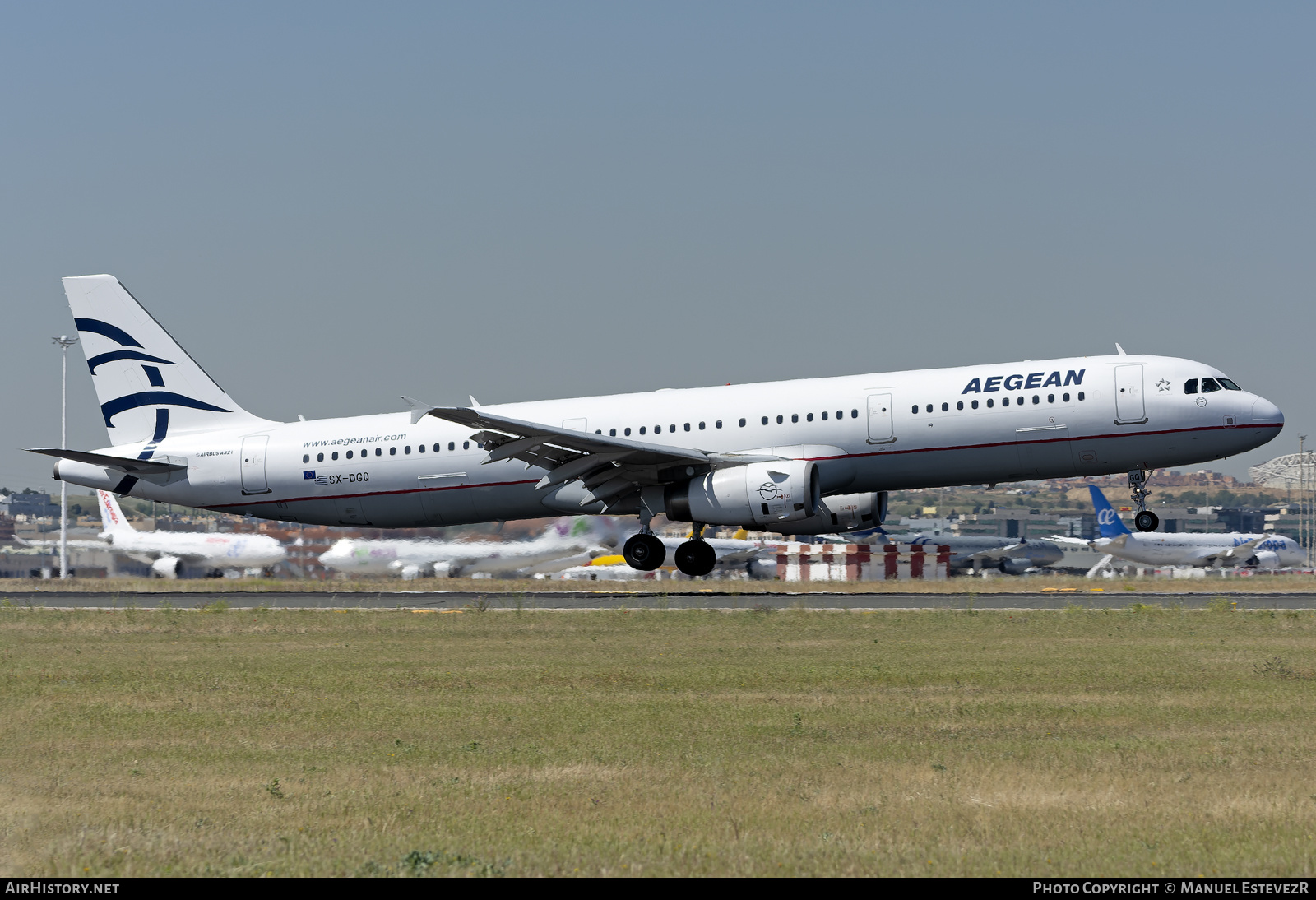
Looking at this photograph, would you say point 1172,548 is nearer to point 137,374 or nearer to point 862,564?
point 862,564

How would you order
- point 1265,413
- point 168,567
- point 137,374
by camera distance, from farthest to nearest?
point 168,567, point 137,374, point 1265,413

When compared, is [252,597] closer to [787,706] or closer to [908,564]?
[787,706]

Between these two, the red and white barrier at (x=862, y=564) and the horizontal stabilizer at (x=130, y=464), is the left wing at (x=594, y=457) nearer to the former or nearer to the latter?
the horizontal stabilizer at (x=130, y=464)

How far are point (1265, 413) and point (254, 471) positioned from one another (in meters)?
25.8

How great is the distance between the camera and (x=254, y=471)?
38.7 meters

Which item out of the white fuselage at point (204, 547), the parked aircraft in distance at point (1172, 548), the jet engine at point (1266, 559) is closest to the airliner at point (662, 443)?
the white fuselage at point (204, 547)

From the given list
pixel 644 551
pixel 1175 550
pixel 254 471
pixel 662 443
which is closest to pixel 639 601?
pixel 644 551

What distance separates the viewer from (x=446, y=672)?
68.6 ft

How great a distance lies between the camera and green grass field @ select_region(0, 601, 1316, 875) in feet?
31.2

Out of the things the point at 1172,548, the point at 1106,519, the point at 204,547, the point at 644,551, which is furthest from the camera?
the point at 1172,548

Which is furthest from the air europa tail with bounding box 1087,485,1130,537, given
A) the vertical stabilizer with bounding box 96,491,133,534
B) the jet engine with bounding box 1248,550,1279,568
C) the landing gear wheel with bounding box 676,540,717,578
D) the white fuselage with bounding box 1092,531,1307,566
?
the vertical stabilizer with bounding box 96,491,133,534

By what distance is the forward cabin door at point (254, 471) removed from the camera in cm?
3862

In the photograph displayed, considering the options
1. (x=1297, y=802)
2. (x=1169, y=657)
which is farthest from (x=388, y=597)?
(x=1297, y=802)

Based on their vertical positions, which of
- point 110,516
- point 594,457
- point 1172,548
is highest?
point 594,457
